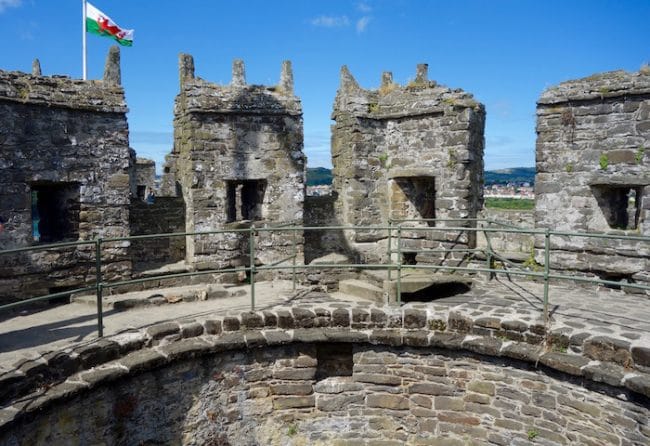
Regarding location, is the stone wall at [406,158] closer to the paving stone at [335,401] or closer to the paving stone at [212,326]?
the paving stone at [335,401]

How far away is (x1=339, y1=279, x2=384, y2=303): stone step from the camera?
789 cm

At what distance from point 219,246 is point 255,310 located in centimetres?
254

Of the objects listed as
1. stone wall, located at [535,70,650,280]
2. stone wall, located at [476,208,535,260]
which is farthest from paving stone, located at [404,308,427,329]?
stone wall, located at [476,208,535,260]

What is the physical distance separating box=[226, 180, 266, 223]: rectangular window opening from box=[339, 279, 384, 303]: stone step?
2340mm

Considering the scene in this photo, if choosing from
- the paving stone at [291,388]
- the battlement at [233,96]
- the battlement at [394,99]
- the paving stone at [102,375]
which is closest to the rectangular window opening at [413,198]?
the battlement at [394,99]

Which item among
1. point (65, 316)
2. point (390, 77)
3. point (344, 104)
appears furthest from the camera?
point (390, 77)

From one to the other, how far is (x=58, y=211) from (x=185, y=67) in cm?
314

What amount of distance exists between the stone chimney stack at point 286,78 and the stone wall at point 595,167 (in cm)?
430

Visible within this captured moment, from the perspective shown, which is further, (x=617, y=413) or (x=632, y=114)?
(x=632, y=114)

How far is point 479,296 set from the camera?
8.03 m

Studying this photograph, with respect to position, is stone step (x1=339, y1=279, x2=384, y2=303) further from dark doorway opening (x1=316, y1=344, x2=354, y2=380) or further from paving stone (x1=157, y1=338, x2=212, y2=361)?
paving stone (x1=157, y1=338, x2=212, y2=361)

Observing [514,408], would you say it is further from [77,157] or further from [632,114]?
[77,157]

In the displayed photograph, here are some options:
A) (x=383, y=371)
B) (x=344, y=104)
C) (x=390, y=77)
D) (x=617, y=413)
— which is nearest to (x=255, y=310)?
(x=383, y=371)

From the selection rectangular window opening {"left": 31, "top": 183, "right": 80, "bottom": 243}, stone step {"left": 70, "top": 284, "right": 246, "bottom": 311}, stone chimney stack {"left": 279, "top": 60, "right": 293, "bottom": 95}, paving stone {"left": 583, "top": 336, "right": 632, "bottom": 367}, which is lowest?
paving stone {"left": 583, "top": 336, "right": 632, "bottom": 367}
